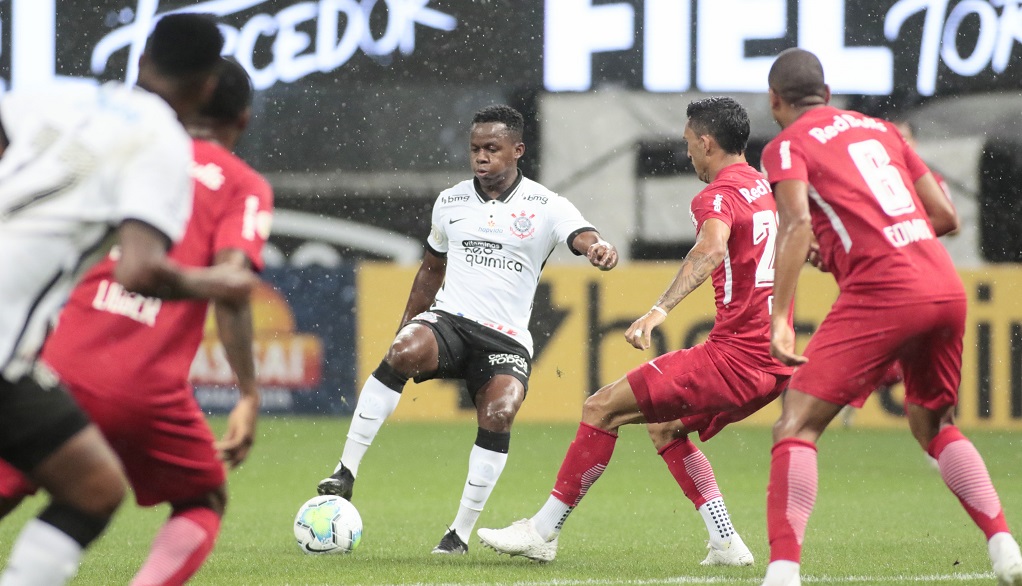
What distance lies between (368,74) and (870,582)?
38.8 ft

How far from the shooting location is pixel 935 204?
4.72m

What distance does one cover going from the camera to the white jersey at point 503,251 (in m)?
6.65

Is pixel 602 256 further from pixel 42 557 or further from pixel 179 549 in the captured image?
Result: pixel 42 557

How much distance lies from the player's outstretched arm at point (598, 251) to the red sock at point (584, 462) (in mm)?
681

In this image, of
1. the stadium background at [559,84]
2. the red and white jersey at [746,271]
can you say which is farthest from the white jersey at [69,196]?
the stadium background at [559,84]

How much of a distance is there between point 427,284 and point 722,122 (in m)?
1.78

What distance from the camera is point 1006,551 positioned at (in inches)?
177

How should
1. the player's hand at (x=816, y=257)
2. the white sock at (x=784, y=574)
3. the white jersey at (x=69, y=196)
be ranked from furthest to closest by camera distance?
the player's hand at (x=816, y=257) → the white sock at (x=784, y=574) → the white jersey at (x=69, y=196)

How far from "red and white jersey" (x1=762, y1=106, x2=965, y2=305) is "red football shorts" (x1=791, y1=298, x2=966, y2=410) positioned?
5cm

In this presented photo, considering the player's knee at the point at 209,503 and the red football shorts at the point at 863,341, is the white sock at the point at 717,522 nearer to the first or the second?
the red football shorts at the point at 863,341

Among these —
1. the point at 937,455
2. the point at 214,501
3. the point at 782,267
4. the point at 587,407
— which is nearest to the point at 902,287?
the point at 782,267

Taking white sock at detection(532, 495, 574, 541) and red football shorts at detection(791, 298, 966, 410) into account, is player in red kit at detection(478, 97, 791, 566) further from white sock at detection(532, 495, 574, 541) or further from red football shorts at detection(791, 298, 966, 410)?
red football shorts at detection(791, 298, 966, 410)

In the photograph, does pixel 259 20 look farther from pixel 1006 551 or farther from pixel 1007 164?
pixel 1006 551

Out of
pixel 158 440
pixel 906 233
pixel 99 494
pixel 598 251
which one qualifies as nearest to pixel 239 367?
pixel 158 440
